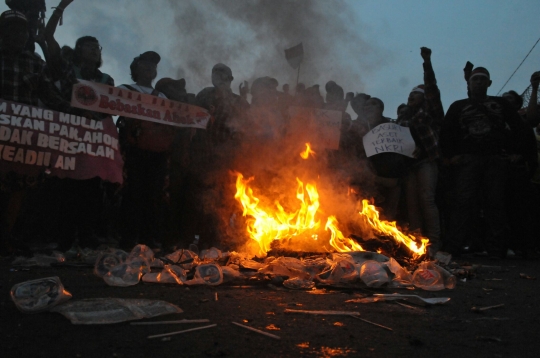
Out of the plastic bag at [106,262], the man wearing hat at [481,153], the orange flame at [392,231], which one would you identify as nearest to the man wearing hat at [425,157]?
the man wearing hat at [481,153]

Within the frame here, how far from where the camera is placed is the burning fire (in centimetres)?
557

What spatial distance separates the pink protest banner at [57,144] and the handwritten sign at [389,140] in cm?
361

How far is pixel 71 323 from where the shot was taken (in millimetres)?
2619

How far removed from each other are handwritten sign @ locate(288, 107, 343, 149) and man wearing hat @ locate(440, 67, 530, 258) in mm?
1578

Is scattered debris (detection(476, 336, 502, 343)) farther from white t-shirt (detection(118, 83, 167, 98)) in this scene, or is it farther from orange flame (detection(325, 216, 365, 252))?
white t-shirt (detection(118, 83, 167, 98))

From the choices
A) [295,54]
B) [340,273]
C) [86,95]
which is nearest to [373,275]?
[340,273]

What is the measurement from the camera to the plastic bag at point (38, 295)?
283 centimetres

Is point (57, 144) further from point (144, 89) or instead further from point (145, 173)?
point (144, 89)

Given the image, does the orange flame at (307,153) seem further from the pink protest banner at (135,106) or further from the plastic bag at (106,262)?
the plastic bag at (106,262)

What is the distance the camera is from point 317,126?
7.33 meters

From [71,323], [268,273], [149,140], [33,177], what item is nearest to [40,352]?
[71,323]

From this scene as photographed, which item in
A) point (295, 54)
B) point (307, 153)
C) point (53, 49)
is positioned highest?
point (295, 54)

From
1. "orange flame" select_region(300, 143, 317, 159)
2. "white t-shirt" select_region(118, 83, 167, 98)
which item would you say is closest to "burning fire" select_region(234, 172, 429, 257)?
"orange flame" select_region(300, 143, 317, 159)

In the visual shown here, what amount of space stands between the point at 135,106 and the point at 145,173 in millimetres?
896
